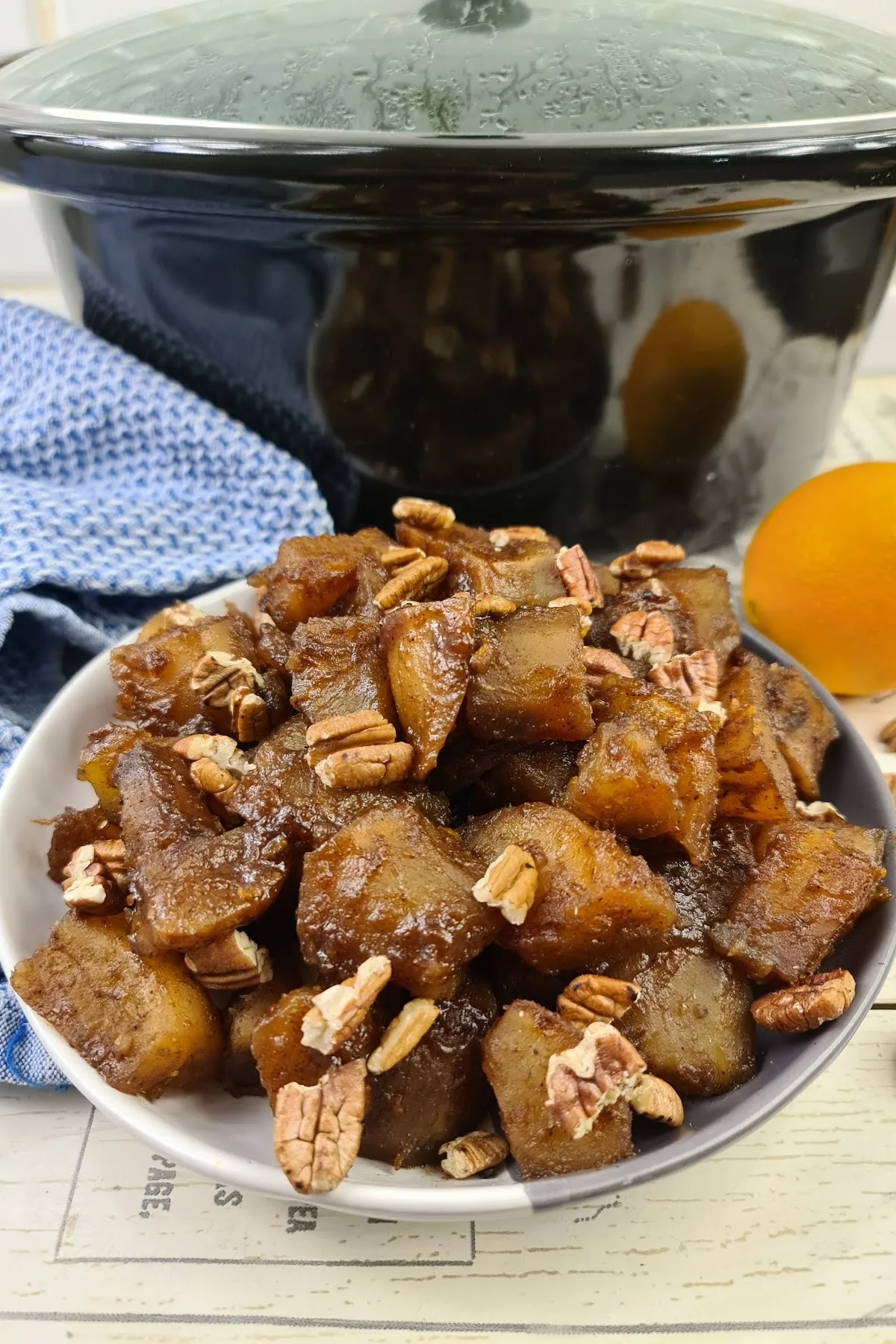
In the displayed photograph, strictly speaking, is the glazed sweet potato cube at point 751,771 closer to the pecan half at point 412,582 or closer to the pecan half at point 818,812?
the pecan half at point 818,812

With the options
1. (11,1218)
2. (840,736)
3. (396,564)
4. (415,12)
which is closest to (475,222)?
(396,564)

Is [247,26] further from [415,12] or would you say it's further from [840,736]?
[840,736]

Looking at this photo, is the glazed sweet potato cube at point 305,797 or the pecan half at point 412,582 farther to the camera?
the pecan half at point 412,582

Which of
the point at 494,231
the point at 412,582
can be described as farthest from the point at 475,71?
the point at 412,582

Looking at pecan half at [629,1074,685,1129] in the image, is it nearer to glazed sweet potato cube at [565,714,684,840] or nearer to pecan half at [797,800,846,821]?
glazed sweet potato cube at [565,714,684,840]

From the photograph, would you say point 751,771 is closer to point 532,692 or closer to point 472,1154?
point 532,692

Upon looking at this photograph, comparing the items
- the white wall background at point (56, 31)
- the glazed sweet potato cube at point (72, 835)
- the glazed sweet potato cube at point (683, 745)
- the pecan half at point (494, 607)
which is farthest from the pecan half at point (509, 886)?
the white wall background at point (56, 31)

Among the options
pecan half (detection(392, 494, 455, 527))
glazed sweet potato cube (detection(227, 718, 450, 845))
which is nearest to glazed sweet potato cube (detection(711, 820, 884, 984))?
glazed sweet potato cube (detection(227, 718, 450, 845))

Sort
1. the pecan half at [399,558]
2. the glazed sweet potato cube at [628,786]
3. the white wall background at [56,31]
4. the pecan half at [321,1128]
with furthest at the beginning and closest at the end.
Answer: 1. the white wall background at [56,31]
2. the pecan half at [399,558]
3. the glazed sweet potato cube at [628,786]
4. the pecan half at [321,1128]
